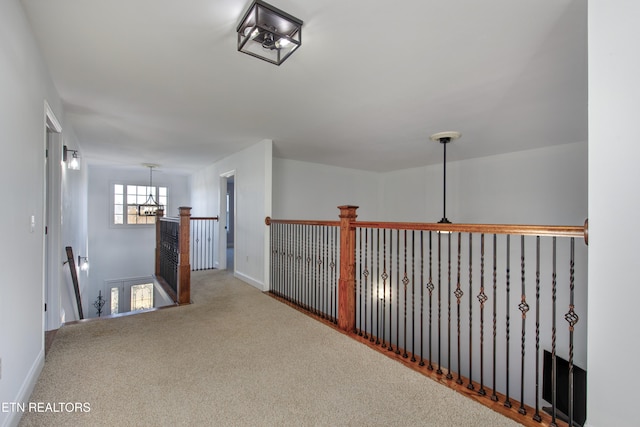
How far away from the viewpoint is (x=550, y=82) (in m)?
2.51

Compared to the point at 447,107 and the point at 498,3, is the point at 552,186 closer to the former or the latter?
the point at 447,107

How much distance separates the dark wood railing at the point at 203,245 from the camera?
21.9ft

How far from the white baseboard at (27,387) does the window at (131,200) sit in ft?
21.5

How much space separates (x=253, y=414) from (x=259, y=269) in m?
2.99

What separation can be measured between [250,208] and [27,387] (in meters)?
3.40

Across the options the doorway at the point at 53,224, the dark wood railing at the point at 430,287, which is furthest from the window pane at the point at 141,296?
the dark wood railing at the point at 430,287

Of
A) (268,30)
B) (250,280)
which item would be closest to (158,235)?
(250,280)

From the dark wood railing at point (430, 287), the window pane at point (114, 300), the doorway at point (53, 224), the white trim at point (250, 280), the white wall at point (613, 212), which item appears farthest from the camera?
the window pane at point (114, 300)

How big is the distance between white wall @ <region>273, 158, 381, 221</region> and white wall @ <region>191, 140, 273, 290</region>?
0.75 meters

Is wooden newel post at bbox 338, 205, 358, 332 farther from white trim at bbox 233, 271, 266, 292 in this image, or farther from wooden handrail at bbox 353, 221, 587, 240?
white trim at bbox 233, 271, 266, 292

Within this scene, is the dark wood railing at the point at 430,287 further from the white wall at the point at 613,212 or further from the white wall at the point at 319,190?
the white wall at the point at 319,190

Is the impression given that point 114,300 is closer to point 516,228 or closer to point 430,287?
point 430,287

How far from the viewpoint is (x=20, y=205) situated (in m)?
1.70

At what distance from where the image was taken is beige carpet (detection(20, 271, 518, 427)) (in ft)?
5.37
